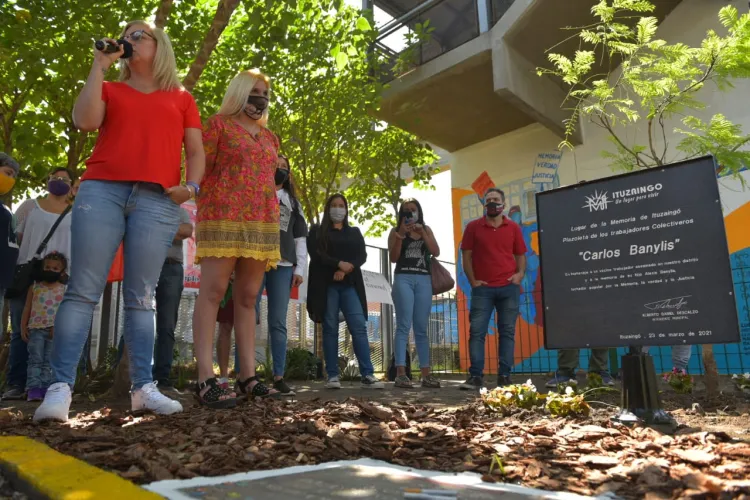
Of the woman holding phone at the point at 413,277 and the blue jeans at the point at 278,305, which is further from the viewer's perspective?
the woman holding phone at the point at 413,277

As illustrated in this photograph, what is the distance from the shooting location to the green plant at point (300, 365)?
8.01 m

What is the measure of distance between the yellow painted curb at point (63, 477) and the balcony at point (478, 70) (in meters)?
7.96

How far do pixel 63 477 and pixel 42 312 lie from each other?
3.43m

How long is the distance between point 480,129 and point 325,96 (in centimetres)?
323

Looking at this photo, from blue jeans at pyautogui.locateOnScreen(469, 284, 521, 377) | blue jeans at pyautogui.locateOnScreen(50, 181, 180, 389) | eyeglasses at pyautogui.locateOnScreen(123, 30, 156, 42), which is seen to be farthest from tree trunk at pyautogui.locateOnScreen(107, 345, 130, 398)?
blue jeans at pyautogui.locateOnScreen(469, 284, 521, 377)

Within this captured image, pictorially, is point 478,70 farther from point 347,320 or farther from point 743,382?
point 743,382

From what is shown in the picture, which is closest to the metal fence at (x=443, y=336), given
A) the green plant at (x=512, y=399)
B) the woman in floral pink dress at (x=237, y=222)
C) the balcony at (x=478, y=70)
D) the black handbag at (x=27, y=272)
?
the balcony at (x=478, y=70)

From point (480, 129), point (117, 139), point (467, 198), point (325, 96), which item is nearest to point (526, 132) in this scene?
point (480, 129)

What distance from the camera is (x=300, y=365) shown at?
816 cm

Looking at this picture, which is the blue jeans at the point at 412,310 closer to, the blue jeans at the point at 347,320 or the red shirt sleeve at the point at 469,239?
the blue jeans at the point at 347,320

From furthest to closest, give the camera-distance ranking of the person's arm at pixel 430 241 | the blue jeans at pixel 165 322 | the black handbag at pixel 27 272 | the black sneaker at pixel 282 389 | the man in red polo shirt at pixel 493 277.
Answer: the person's arm at pixel 430 241 < the man in red polo shirt at pixel 493 277 < the blue jeans at pixel 165 322 < the black handbag at pixel 27 272 < the black sneaker at pixel 282 389

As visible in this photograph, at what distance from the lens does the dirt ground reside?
5.68 feet

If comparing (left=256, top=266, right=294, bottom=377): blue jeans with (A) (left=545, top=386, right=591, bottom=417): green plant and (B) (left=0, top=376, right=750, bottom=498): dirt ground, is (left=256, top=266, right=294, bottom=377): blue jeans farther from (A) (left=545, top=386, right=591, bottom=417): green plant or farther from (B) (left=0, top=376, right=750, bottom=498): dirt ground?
(A) (left=545, top=386, right=591, bottom=417): green plant

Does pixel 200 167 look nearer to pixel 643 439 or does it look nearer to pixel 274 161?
pixel 274 161
